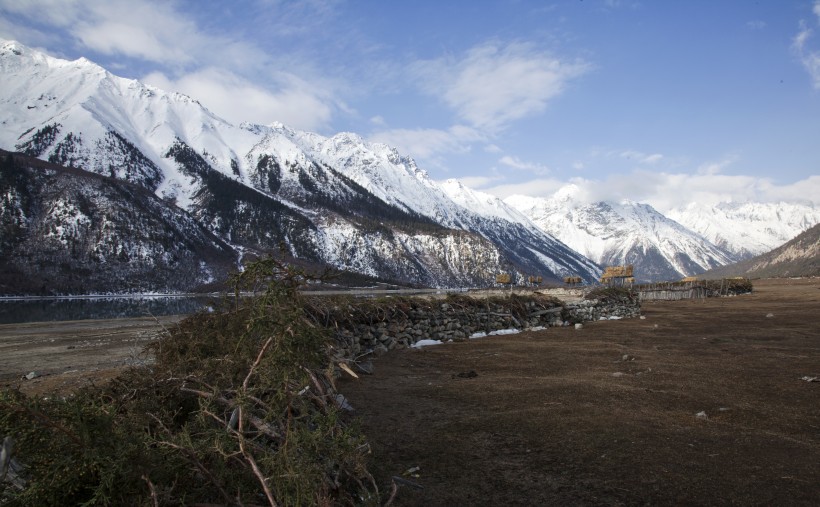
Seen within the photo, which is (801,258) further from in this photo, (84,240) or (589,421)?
(84,240)

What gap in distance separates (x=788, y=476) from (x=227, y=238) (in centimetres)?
16396

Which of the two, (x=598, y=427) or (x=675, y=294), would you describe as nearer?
(x=598, y=427)

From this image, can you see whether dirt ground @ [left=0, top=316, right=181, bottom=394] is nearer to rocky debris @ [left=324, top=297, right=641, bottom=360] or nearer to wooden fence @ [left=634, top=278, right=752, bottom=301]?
rocky debris @ [left=324, top=297, right=641, bottom=360]

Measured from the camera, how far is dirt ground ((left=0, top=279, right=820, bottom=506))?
4859 mm

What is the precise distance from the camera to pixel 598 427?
21.8 ft

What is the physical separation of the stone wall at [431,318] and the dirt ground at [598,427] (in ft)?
4.64

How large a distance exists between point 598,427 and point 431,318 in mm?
11007

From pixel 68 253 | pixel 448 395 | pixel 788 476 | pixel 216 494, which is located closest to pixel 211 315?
pixel 448 395

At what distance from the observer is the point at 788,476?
491 cm

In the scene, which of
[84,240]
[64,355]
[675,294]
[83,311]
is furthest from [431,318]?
[84,240]

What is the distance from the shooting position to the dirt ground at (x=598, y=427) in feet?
15.9

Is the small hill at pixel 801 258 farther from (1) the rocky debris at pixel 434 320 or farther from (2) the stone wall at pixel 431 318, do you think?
(1) the rocky debris at pixel 434 320

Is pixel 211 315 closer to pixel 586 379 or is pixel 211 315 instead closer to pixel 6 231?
pixel 586 379

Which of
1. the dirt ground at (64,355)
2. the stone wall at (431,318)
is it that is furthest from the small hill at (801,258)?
the dirt ground at (64,355)
